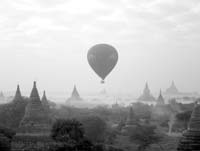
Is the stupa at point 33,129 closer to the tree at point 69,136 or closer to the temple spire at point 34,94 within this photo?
the temple spire at point 34,94

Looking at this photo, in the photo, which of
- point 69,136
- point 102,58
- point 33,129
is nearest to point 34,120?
point 33,129

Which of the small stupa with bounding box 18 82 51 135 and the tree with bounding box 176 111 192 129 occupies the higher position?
the small stupa with bounding box 18 82 51 135

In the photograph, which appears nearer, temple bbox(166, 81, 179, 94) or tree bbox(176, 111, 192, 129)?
tree bbox(176, 111, 192, 129)

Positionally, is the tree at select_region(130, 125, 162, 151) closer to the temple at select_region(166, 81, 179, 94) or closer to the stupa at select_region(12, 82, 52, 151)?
the stupa at select_region(12, 82, 52, 151)

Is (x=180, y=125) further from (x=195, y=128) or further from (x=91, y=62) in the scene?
(x=195, y=128)

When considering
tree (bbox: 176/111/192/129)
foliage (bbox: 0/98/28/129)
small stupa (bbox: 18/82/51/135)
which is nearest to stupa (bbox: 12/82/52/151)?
small stupa (bbox: 18/82/51/135)

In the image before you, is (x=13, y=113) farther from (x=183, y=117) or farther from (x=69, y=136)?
(x=183, y=117)

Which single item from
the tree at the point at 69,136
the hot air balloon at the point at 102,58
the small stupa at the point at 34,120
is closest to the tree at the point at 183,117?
the hot air balloon at the point at 102,58
